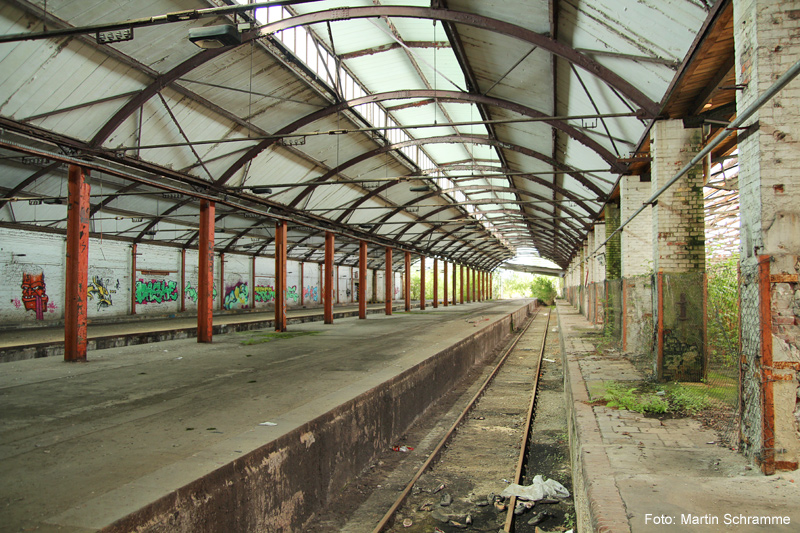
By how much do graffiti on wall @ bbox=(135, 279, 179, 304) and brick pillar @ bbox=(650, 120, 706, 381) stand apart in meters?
21.4

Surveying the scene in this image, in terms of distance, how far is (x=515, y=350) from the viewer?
792 inches

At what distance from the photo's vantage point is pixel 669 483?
150 inches

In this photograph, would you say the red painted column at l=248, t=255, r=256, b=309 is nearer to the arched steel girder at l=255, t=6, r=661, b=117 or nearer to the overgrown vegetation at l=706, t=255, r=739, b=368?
the arched steel girder at l=255, t=6, r=661, b=117

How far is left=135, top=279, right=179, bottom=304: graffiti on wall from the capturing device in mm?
22159

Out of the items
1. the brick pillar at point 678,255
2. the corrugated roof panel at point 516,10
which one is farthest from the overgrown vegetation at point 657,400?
the corrugated roof panel at point 516,10

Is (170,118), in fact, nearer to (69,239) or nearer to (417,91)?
(69,239)

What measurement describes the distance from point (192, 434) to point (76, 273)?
20.1ft

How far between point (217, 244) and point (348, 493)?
905 inches

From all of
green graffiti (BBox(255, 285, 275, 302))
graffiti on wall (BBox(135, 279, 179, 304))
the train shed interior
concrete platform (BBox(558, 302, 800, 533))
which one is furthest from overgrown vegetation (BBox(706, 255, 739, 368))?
green graffiti (BBox(255, 285, 275, 302))

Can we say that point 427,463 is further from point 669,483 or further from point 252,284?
point 252,284

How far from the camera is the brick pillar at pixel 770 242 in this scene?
3.99m

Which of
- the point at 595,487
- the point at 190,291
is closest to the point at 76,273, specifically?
the point at 595,487

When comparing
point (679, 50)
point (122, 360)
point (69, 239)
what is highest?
point (679, 50)

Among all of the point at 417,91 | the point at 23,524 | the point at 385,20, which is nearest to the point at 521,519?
the point at 23,524
